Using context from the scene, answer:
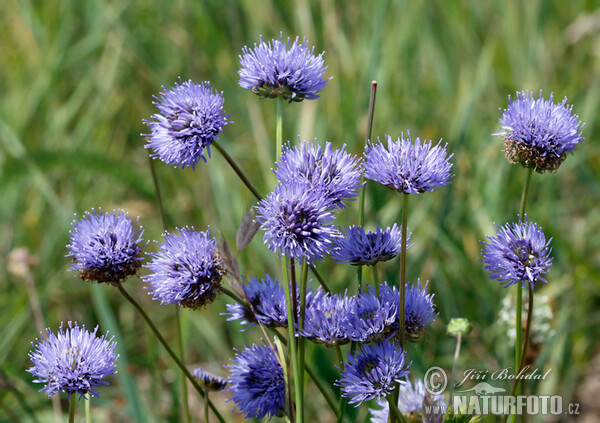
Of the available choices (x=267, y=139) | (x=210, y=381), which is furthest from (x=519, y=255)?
(x=267, y=139)

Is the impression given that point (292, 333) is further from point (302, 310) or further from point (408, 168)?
point (408, 168)

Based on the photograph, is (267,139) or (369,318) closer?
(369,318)

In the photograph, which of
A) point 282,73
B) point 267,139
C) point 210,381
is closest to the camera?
point 282,73

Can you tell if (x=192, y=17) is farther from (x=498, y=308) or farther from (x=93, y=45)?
(x=498, y=308)

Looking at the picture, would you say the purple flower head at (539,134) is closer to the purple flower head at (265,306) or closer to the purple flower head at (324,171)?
the purple flower head at (324,171)

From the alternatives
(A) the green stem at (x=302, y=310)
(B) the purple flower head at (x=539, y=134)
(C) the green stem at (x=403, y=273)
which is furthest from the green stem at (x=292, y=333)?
(B) the purple flower head at (x=539, y=134)

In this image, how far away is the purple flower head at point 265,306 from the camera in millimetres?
946

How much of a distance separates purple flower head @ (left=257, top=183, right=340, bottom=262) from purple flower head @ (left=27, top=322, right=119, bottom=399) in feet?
0.81

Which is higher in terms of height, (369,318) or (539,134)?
(539,134)

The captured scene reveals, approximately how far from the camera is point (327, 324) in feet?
2.93

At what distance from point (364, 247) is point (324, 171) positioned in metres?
0.14

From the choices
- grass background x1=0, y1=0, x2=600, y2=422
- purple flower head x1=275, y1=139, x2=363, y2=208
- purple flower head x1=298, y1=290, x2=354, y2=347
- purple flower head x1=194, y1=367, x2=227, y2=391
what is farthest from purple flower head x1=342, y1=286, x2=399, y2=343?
grass background x1=0, y1=0, x2=600, y2=422

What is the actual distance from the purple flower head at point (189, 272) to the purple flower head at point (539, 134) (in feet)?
1.40

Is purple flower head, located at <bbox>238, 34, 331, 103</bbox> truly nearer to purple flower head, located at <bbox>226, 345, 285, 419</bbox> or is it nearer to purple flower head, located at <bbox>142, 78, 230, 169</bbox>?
purple flower head, located at <bbox>142, 78, 230, 169</bbox>
